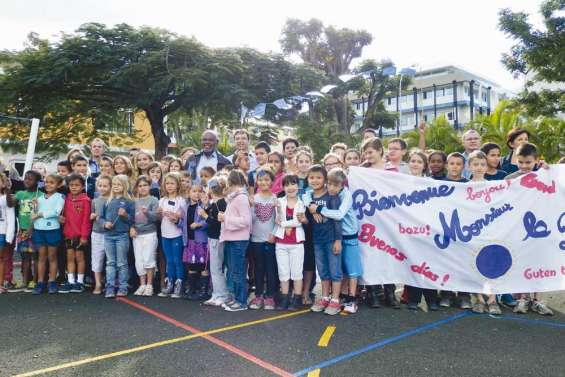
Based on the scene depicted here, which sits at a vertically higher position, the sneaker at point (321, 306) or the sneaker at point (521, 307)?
the sneaker at point (321, 306)

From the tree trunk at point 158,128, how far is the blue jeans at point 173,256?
1492cm

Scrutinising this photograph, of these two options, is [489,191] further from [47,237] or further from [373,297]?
[47,237]

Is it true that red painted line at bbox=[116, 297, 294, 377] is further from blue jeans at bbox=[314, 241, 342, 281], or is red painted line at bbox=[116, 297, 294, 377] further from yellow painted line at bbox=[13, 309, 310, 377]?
blue jeans at bbox=[314, 241, 342, 281]

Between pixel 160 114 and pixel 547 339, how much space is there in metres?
18.8

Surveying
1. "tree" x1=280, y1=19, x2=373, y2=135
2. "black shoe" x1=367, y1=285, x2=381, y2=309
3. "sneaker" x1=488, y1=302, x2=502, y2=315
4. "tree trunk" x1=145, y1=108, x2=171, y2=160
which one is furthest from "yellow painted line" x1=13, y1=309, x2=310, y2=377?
"tree" x1=280, y1=19, x2=373, y2=135

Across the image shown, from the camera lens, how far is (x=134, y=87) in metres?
18.5

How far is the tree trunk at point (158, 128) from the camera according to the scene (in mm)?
20234

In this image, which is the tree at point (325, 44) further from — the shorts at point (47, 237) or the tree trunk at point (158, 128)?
the shorts at point (47, 237)

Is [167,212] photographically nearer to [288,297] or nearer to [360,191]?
[288,297]

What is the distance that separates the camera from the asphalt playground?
3652mm

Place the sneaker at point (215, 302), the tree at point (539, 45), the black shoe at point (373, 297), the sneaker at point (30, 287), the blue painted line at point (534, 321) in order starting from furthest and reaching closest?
the tree at point (539, 45) → the sneaker at point (30, 287) → the sneaker at point (215, 302) → the black shoe at point (373, 297) → the blue painted line at point (534, 321)

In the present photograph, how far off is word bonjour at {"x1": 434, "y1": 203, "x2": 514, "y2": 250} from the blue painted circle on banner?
0.23m

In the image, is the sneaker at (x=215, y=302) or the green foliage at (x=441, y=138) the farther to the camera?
the green foliage at (x=441, y=138)

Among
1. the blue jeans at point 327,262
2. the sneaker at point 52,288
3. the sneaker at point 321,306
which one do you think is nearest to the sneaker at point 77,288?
the sneaker at point 52,288
